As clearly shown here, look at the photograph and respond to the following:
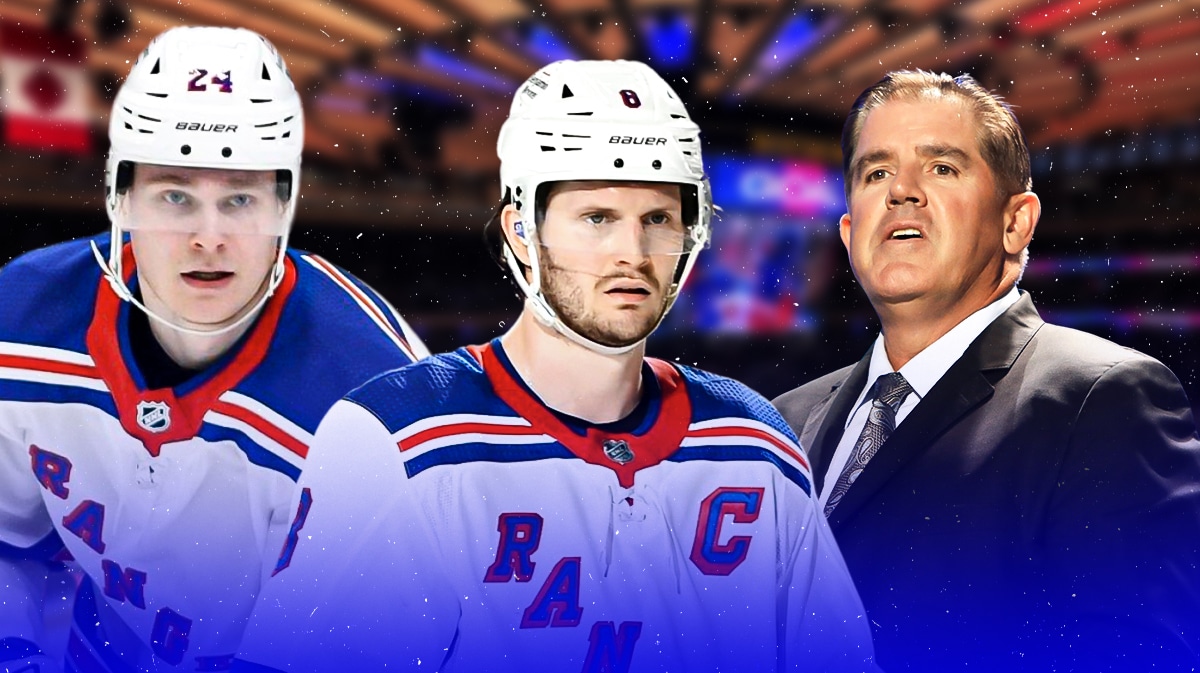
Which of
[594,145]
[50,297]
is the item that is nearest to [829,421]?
[594,145]

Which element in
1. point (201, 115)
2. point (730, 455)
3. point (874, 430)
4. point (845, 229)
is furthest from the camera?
point (845, 229)

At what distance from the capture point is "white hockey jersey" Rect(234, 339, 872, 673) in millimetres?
2004

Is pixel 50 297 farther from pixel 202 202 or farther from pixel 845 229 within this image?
pixel 845 229

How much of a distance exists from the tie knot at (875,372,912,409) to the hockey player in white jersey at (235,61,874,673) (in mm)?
315

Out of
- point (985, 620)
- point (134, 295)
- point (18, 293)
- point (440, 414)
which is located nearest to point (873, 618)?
point (985, 620)

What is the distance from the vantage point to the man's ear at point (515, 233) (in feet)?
7.26

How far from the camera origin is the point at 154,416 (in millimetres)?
2270

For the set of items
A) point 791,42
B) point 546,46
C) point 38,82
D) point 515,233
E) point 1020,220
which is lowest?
point 515,233

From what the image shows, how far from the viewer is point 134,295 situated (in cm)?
234

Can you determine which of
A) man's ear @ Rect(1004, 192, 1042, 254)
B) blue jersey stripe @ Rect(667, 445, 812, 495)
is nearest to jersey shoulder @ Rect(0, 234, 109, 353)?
blue jersey stripe @ Rect(667, 445, 812, 495)

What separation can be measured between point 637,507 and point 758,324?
0.71 metres

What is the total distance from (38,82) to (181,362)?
0.79 meters

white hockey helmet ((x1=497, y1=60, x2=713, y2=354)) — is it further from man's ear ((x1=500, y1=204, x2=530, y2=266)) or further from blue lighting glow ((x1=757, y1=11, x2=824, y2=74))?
blue lighting glow ((x1=757, y1=11, x2=824, y2=74))

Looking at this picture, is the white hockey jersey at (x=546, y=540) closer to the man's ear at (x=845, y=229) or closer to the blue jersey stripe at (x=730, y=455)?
the blue jersey stripe at (x=730, y=455)
